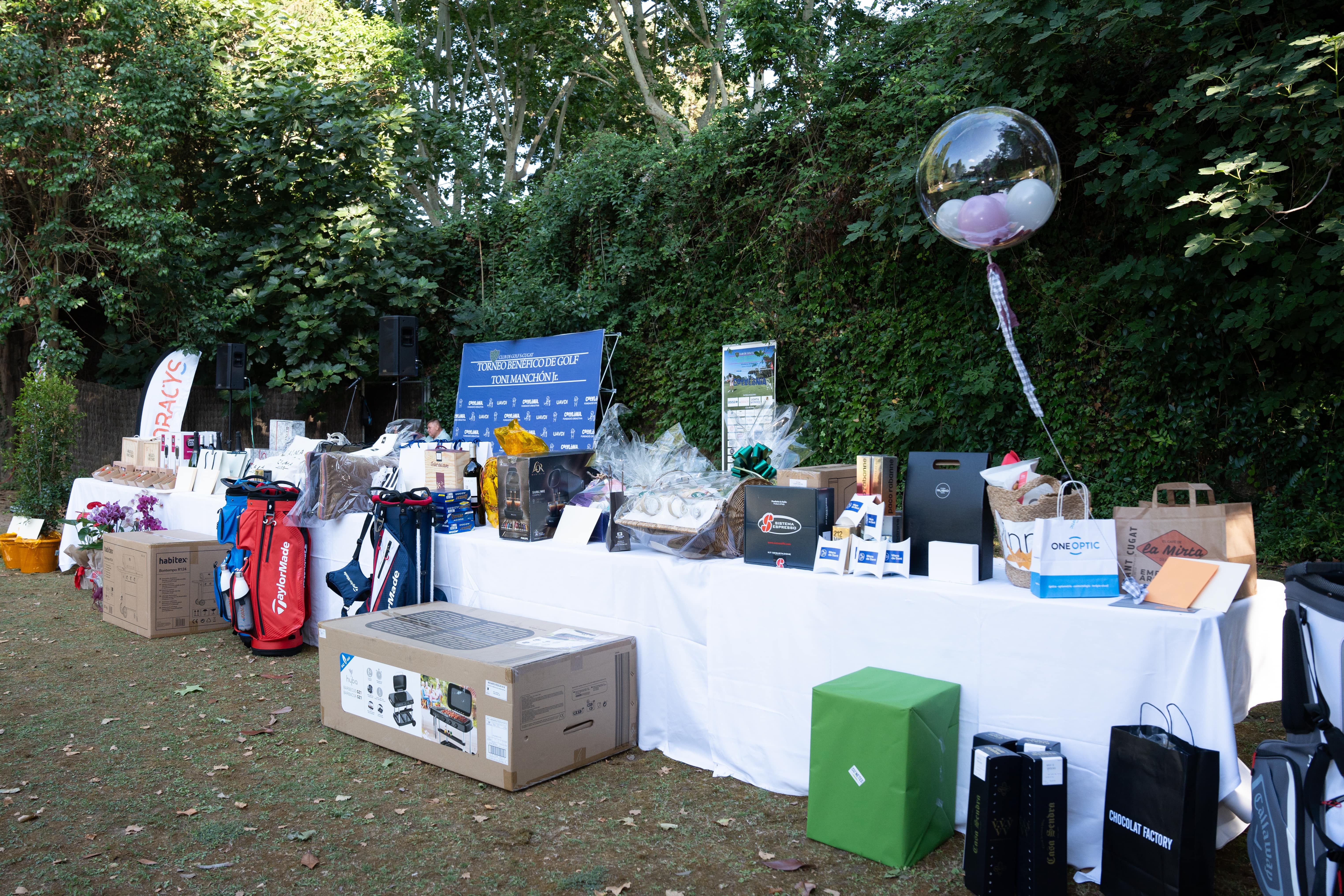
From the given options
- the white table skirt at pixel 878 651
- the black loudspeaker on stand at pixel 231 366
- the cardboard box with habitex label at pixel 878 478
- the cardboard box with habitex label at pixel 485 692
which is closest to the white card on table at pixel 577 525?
the white table skirt at pixel 878 651

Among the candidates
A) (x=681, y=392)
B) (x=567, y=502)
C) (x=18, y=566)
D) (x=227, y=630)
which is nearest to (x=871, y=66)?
(x=681, y=392)

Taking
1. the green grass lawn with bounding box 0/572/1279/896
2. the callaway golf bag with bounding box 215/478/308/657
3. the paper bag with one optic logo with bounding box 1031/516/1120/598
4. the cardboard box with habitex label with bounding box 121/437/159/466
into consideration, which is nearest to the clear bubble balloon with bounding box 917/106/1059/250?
the paper bag with one optic logo with bounding box 1031/516/1120/598

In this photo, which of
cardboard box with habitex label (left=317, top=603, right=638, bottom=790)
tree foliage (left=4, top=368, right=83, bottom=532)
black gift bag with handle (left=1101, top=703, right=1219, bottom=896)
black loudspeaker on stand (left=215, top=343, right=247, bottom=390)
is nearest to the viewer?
black gift bag with handle (left=1101, top=703, right=1219, bottom=896)

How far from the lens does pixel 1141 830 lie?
1793 millimetres

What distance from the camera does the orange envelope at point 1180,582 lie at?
196 cm

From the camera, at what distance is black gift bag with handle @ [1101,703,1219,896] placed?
1.71 metres

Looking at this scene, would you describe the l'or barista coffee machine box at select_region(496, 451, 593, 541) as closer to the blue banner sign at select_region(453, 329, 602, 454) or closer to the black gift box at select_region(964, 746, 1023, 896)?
the black gift box at select_region(964, 746, 1023, 896)

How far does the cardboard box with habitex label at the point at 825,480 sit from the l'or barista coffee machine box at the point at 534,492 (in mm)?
981

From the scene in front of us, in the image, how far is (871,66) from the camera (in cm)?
596

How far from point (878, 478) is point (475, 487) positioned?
1957 mm

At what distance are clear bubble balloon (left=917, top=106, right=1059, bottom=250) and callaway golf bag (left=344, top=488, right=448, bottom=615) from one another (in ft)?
7.95

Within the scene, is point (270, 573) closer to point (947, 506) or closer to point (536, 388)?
point (947, 506)

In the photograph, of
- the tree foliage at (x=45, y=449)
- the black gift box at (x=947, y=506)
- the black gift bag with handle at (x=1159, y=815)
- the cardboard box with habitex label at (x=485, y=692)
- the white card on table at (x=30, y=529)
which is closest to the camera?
the black gift bag with handle at (x=1159, y=815)

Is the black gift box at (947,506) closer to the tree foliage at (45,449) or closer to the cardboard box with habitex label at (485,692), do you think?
the cardboard box with habitex label at (485,692)
